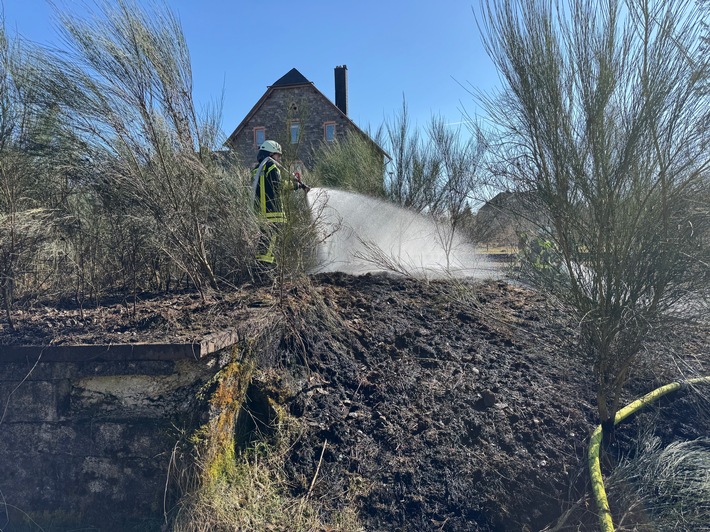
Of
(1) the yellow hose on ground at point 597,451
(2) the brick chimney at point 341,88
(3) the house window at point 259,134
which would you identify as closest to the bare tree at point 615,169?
(1) the yellow hose on ground at point 597,451

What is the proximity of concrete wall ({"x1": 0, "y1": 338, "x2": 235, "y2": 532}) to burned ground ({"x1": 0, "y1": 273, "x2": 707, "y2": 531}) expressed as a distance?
18 centimetres

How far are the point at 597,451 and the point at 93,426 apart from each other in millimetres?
2848

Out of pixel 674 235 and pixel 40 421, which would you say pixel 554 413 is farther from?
pixel 40 421

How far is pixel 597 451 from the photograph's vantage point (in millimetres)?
2607

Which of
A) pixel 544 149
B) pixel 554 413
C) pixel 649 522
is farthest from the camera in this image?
pixel 554 413

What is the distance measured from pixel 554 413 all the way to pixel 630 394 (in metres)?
0.63

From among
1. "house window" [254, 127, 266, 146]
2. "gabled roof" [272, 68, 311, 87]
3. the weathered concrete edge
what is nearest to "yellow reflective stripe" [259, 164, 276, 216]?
the weathered concrete edge

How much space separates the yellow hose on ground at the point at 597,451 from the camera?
7.46 ft

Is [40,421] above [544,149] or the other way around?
the other way around

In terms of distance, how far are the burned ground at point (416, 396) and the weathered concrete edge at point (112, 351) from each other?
141 millimetres

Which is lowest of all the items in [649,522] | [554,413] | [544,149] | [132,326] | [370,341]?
[649,522]

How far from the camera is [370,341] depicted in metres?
3.80

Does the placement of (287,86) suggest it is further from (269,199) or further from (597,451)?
(597,451)

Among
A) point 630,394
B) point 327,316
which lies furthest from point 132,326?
point 630,394
